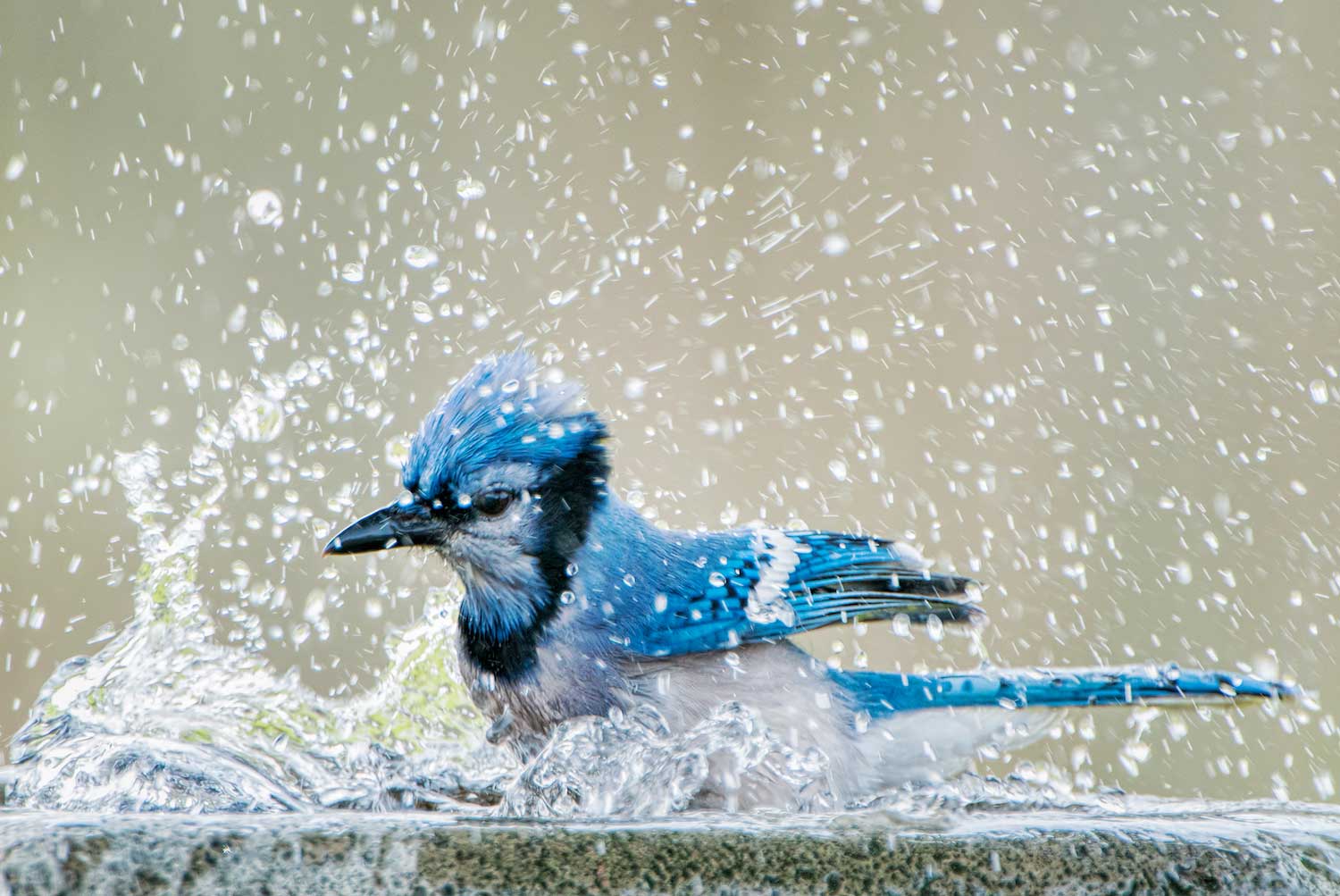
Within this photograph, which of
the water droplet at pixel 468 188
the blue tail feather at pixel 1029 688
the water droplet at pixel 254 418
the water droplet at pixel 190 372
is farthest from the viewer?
the water droplet at pixel 190 372

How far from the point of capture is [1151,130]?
3.94 meters

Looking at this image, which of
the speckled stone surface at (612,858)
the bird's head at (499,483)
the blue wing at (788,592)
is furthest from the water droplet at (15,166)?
the speckled stone surface at (612,858)

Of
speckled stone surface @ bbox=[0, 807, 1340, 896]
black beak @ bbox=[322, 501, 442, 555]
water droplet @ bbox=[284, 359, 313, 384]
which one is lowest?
speckled stone surface @ bbox=[0, 807, 1340, 896]

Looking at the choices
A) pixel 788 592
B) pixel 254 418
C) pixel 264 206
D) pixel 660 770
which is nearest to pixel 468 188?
pixel 254 418

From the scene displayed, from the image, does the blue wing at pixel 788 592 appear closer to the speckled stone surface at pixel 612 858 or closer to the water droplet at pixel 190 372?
the speckled stone surface at pixel 612 858

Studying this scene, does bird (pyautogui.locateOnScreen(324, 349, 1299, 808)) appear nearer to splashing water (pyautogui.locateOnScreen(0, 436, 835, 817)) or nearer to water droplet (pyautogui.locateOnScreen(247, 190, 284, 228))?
splashing water (pyautogui.locateOnScreen(0, 436, 835, 817))

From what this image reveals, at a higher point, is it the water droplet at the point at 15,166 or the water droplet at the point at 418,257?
the water droplet at the point at 15,166

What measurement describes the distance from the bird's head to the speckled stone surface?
1103 millimetres

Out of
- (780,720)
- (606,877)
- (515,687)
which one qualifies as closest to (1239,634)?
(780,720)

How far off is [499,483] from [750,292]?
2.03 meters

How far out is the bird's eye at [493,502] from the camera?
205cm

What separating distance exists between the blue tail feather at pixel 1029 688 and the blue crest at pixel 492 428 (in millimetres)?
600

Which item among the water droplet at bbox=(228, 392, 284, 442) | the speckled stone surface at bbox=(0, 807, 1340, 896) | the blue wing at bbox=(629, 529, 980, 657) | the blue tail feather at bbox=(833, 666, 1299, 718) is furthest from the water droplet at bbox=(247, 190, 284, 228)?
the speckled stone surface at bbox=(0, 807, 1340, 896)

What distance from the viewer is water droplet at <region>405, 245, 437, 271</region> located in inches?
129
